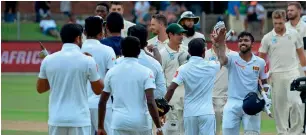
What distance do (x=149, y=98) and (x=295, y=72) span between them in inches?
295

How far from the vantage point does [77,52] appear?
1145 centimetres


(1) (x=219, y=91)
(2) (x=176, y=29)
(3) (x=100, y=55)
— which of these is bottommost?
(1) (x=219, y=91)

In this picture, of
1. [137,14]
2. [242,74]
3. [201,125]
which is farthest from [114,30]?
[137,14]

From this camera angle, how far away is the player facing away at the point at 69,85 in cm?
1139

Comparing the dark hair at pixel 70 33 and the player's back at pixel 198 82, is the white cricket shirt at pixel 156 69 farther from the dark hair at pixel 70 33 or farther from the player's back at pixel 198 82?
the dark hair at pixel 70 33

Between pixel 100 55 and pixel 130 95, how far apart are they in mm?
1262

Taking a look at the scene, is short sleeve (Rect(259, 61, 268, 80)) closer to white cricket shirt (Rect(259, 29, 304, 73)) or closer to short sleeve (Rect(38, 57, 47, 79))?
white cricket shirt (Rect(259, 29, 304, 73))

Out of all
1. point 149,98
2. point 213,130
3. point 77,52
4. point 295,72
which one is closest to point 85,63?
point 77,52

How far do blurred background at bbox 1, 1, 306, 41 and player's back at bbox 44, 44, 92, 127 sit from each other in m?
22.3

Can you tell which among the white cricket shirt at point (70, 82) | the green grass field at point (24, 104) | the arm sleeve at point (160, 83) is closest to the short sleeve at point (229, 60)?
the arm sleeve at point (160, 83)

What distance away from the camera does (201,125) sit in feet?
44.7

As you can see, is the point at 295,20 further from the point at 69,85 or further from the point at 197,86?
the point at 69,85

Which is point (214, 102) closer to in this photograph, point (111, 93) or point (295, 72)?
point (295, 72)

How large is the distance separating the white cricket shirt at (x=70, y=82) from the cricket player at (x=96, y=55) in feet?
3.89
